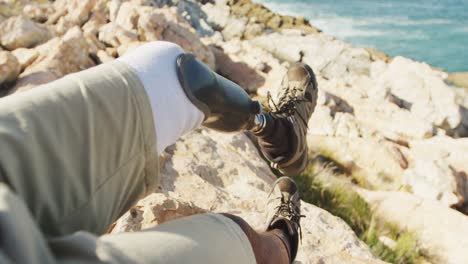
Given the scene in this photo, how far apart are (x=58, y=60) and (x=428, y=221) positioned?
11.8 feet

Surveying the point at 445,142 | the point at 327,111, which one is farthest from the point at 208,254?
the point at 445,142

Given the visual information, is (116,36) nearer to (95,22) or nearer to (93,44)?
(93,44)

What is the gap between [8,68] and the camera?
387 cm

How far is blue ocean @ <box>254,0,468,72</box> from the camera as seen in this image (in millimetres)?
16484

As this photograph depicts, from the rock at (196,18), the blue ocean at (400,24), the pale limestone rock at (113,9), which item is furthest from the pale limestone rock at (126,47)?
the blue ocean at (400,24)

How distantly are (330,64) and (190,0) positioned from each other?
26.9ft

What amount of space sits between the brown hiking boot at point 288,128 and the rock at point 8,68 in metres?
2.51

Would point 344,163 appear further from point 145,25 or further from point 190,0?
point 190,0

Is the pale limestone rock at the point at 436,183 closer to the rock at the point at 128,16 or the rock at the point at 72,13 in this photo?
the rock at the point at 128,16

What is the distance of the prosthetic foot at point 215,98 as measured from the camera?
1.31 meters

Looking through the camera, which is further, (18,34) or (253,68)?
(253,68)

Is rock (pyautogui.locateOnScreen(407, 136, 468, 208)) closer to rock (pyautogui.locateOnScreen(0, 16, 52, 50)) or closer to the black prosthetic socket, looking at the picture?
the black prosthetic socket

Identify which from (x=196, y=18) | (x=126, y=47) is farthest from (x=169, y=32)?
(x=196, y=18)

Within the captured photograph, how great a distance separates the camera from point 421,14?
66.9ft
